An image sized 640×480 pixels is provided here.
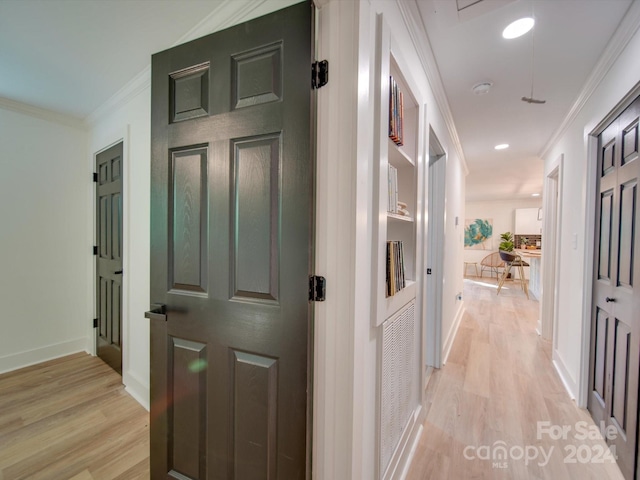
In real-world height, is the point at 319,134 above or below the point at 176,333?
above

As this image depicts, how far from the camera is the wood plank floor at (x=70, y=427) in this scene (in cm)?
149

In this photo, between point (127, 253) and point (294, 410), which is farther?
point (127, 253)

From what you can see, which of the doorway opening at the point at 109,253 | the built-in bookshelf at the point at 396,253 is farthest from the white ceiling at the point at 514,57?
the doorway opening at the point at 109,253

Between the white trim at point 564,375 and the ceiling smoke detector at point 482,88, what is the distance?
96.8 inches

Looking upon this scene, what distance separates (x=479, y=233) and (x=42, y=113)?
33.0ft

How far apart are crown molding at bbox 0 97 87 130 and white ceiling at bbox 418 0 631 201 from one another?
335cm

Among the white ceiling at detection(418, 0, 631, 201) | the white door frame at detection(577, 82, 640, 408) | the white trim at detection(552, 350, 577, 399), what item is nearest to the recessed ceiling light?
the white ceiling at detection(418, 0, 631, 201)

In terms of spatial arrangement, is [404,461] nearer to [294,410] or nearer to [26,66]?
[294,410]

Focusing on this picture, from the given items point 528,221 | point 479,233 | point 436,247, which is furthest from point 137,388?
point 528,221

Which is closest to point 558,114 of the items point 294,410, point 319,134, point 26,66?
point 319,134

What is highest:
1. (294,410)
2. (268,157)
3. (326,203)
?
(268,157)

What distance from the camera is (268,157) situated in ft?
3.29

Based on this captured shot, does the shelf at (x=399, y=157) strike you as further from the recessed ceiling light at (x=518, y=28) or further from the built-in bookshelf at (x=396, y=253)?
the recessed ceiling light at (x=518, y=28)

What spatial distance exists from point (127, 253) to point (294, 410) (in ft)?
6.55
